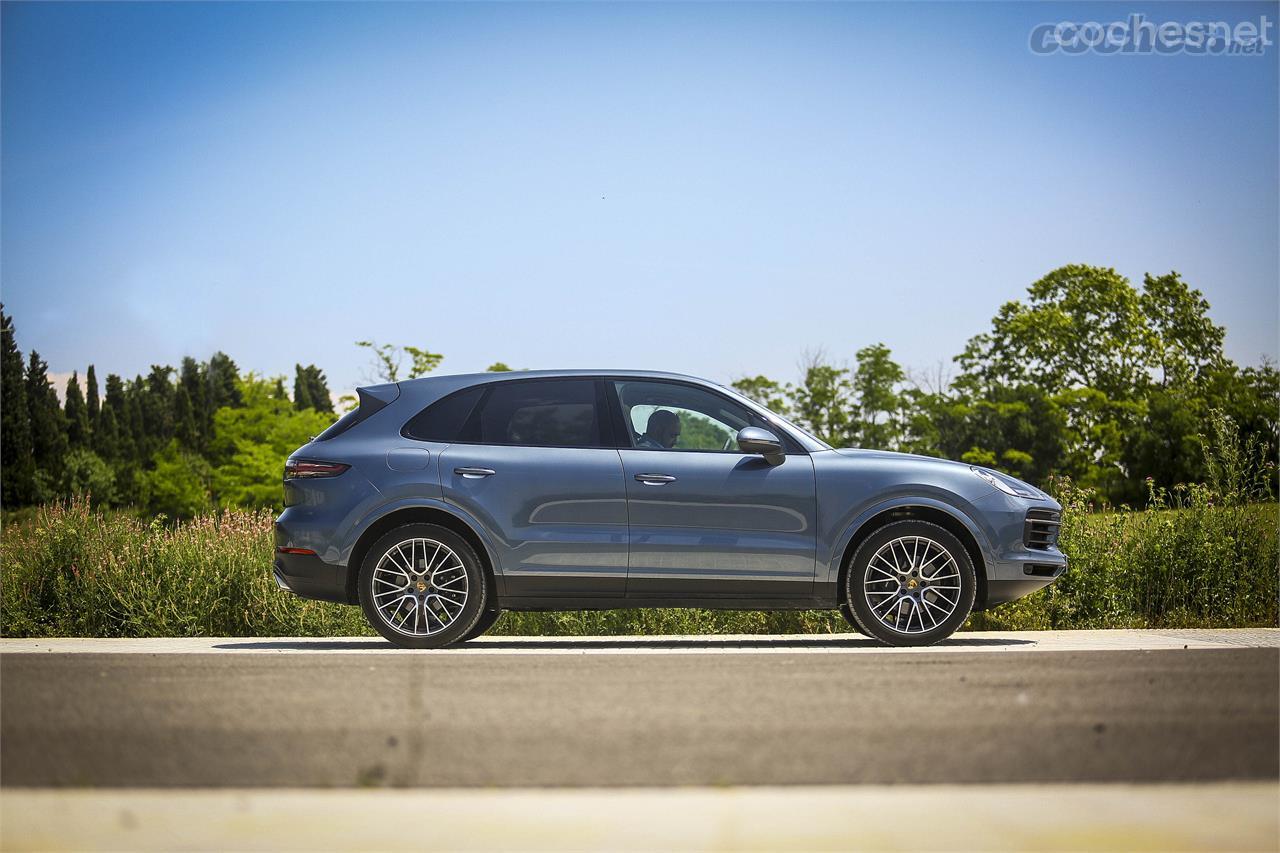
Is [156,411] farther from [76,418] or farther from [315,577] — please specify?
[315,577]

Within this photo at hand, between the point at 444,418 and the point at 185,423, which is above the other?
the point at 185,423

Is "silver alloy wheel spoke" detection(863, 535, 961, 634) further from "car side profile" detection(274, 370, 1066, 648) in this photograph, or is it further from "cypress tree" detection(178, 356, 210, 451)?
"cypress tree" detection(178, 356, 210, 451)

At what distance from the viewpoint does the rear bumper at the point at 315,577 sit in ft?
31.0


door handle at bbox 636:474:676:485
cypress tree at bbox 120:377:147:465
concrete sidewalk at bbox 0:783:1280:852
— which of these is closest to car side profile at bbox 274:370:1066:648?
door handle at bbox 636:474:676:485

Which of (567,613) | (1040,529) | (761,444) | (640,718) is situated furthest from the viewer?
(567,613)

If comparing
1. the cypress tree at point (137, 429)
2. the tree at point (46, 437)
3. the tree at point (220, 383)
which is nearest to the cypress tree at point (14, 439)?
the tree at point (46, 437)

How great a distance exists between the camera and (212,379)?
389ft

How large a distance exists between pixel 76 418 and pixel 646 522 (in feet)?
325

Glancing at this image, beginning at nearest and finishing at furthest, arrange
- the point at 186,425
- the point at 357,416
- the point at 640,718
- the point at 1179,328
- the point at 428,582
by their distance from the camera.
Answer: the point at 640,718 → the point at 428,582 → the point at 357,416 → the point at 1179,328 → the point at 186,425

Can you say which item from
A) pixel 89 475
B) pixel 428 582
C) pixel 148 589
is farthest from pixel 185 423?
pixel 428 582

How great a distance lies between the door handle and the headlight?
2169 mm

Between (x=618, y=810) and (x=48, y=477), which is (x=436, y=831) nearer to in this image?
(x=618, y=810)

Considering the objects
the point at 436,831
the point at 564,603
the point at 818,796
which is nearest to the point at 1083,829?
the point at 818,796

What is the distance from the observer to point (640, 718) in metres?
6.00
